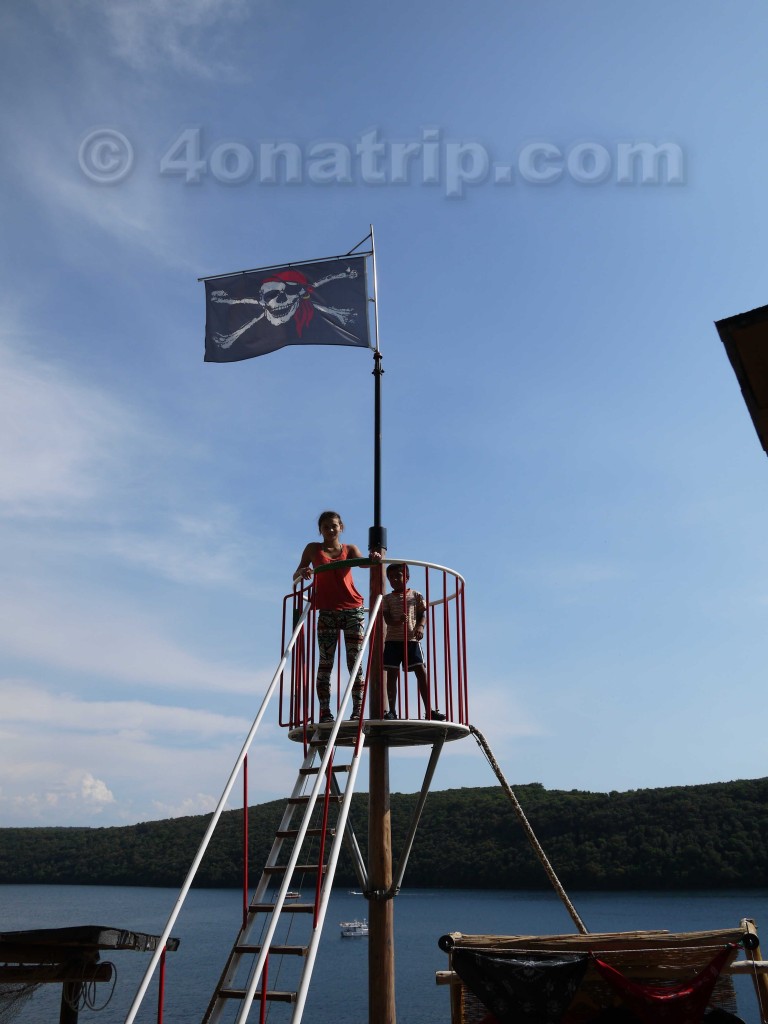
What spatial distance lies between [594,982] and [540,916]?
119512 millimetres

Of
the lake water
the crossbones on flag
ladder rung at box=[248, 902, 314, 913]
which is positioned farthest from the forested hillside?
ladder rung at box=[248, 902, 314, 913]

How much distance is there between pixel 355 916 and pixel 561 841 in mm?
43625

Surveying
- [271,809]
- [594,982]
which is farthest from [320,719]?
[271,809]

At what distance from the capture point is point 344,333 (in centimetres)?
1160

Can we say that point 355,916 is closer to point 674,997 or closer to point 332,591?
point 332,591

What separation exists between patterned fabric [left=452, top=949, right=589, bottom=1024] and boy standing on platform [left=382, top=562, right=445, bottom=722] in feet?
9.95

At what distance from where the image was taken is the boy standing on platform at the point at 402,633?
31.2ft

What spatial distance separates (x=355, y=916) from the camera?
142 m

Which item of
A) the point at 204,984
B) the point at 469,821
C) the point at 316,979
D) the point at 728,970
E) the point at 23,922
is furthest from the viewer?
the point at 469,821

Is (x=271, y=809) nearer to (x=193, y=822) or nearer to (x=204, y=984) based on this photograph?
(x=193, y=822)

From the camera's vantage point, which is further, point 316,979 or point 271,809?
point 271,809

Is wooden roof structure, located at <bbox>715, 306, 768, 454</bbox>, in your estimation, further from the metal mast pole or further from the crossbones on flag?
the crossbones on flag

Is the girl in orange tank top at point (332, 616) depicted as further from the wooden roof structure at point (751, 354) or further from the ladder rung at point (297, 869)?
the wooden roof structure at point (751, 354)

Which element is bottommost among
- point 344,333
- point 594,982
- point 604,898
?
point 594,982
